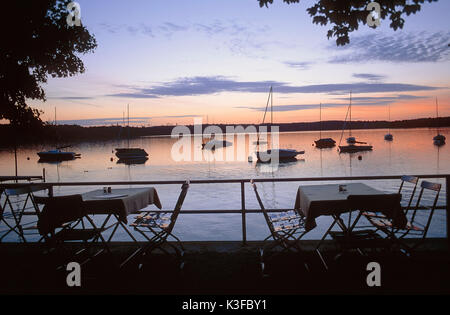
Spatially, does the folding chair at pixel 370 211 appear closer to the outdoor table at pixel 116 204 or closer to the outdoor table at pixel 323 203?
the outdoor table at pixel 323 203

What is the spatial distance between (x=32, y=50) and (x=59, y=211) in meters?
7.97

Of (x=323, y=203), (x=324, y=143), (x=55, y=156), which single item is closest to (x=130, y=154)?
(x=55, y=156)

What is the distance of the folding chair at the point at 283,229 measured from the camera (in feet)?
12.9

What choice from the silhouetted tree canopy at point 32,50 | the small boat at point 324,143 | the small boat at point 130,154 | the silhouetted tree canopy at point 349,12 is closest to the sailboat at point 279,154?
the small boat at point 130,154

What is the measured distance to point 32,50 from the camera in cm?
975

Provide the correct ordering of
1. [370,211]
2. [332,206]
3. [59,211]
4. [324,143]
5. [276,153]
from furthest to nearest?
[324,143] → [276,153] → [332,206] → [59,211] → [370,211]

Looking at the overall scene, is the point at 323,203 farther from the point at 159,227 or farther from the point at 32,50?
the point at 32,50

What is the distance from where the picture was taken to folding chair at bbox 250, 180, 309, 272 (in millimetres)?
3918

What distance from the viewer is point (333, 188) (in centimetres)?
462

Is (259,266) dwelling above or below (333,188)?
below
